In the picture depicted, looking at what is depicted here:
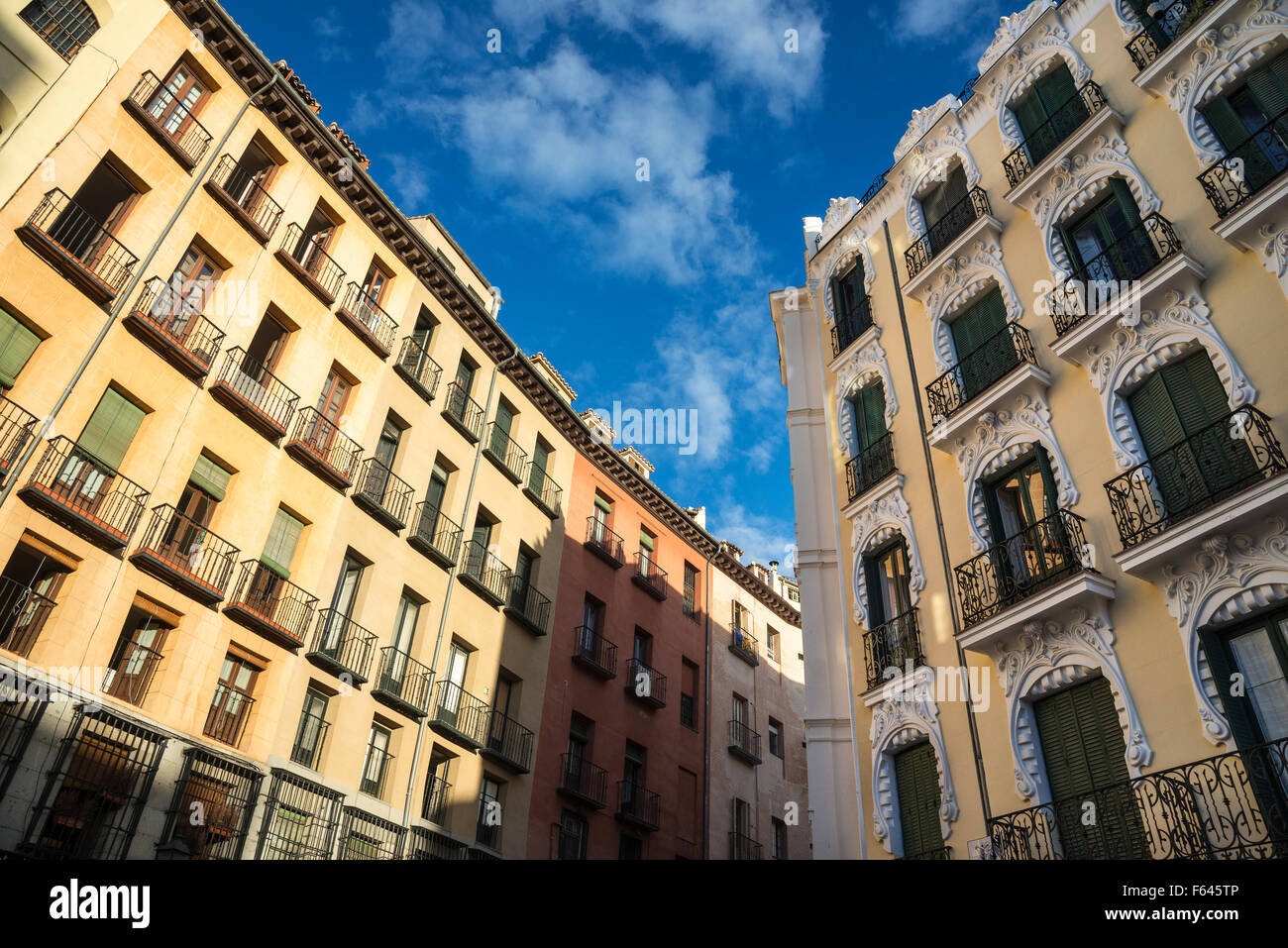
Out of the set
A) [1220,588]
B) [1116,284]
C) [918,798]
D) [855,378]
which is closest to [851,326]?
[855,378]

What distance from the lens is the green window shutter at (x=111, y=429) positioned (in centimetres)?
1786

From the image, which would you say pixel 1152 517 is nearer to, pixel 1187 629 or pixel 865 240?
pixel 1187 629

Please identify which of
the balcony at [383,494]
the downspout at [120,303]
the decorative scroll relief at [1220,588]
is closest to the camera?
the decorative scroll relief at [1220,588]

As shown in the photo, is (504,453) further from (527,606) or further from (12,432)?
(12,432)

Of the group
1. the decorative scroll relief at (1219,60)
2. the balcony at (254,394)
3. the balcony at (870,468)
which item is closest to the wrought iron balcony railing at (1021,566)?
the balcony at (870,468)

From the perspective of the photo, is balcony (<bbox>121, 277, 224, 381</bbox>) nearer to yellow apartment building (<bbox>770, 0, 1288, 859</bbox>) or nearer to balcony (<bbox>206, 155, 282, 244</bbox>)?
balcony (<bbox>206, 155, 282, 244</bbox>)

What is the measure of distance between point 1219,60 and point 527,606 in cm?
2143

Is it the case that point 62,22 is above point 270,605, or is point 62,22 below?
above

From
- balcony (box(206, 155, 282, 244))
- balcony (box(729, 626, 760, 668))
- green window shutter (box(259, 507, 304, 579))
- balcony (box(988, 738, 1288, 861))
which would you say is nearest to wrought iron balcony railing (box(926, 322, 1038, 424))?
balcony (box(988, 738, 1288, 861))

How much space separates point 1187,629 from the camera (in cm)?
1206

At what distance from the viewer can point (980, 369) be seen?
57.0 ft

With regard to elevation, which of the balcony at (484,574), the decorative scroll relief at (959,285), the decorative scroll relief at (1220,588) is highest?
the decorative scroll relief at (959,285)

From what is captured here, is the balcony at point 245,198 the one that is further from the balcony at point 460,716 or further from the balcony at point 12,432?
the balcony at point 460,716

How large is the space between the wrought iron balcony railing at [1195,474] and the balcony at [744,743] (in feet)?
73.8
